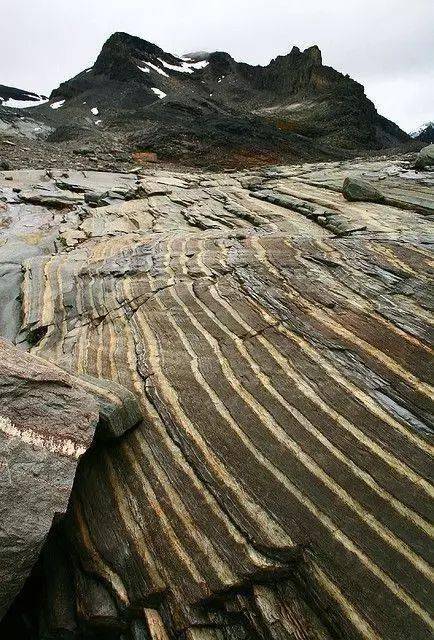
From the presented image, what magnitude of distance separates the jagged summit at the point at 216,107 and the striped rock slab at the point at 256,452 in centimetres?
3038

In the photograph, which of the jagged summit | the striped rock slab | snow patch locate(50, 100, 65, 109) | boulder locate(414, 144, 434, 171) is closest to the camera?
the striped rock slab

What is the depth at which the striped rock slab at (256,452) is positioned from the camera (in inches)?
169

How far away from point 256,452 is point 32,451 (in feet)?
9.60

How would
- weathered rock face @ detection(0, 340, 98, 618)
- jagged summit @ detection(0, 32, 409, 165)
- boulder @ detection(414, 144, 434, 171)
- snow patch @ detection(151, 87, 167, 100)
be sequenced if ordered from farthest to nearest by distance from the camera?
snow patch @ detection(151, 87, 167, 100) < jagged summit @ detection(0, 32, 409, 165) < boulder @ detection(414, 144, 434, 171) < weathered rock face @ detection(0, 340, 98, 618)

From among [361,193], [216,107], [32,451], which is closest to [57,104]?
[216,107]

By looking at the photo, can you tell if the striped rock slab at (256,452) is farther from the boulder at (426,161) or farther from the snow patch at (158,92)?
the snow patch at (158,92)

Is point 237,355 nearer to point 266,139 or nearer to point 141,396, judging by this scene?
point 141,396

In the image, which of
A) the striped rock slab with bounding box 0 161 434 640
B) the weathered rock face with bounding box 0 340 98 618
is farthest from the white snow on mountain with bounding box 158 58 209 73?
the weathered rock face with bounding box 0 340 98 618

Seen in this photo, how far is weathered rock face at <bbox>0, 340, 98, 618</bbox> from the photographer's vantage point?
12.9ft

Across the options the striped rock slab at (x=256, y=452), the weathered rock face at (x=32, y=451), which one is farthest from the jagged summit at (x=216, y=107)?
the weathered rock face at (x=32, y=451)

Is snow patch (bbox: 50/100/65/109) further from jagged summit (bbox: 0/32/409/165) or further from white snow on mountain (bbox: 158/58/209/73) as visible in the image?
white snow on mountain (bbox: 158/58/209/73)

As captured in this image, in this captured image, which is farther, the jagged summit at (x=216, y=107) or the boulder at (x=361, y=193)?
the jagged summit at (x=216, y=107)

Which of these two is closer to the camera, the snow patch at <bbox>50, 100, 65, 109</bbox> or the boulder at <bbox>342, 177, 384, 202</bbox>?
the boulder at <bbox>342, 177, 384, 202</bbox>

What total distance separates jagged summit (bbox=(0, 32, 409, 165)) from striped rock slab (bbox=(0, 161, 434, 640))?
30381 mm
